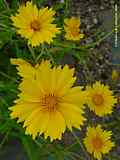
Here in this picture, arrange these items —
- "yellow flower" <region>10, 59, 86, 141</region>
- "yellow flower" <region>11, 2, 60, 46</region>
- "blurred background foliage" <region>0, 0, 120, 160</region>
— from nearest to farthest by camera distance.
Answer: "yellow flower" <region>10, 59, 86, 141</region>, "yellow flower" <region>11, 2, 60, 46</region>, "blurred background foliage" <region>0, 0, 120, 160</region>

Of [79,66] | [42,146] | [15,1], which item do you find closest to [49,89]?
[42,146]

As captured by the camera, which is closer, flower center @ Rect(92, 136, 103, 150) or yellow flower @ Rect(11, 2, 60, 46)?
yellow flower @ Rect(11, 2, 60, 46)

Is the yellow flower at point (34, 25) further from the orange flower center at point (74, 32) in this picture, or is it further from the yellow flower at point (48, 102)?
the orange flower center at point (74, 32)

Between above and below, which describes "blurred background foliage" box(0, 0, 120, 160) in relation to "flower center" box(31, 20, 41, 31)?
below

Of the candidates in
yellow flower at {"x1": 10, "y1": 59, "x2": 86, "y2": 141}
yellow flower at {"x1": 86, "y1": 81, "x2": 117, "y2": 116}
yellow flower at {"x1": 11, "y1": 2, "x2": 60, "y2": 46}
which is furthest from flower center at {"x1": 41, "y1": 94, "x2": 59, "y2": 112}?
yellow flower at {"x1": 86, "y1": 81, "x2": 117, "y2": 116}

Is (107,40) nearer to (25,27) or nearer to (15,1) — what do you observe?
(15,1)

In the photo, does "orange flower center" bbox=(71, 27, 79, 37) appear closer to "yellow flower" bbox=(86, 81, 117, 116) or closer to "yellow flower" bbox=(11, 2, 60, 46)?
"yellow flower" bbox=(86, 81, 117, 116)

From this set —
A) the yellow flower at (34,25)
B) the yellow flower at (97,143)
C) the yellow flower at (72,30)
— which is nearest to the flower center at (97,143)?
the yellow flower at (97,143)
